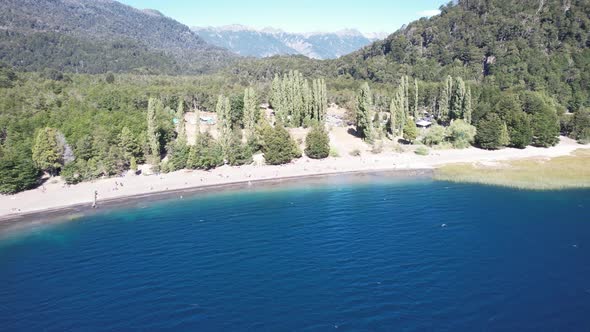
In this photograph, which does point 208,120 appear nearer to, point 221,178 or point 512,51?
point 221,178

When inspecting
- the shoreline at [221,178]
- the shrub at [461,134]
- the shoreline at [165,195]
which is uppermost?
the shrub at [461,134]

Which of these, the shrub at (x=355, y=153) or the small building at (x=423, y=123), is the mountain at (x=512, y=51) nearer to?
the small building at (x=423, y=123)

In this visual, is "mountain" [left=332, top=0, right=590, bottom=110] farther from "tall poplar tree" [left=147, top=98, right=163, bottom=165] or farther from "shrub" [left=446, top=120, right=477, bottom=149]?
"tall poplar tree" [left=147, top=98, right=163, bottom=165]

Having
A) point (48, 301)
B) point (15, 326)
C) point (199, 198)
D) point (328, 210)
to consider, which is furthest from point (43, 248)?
point (328, 210)

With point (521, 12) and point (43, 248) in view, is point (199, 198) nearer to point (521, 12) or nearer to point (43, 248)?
point (43, 248)

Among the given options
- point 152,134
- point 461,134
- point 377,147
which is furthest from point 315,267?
point 461,134

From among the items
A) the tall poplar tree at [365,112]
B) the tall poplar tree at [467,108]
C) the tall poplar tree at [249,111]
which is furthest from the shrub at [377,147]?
the tall poplar tree at [249,111]
